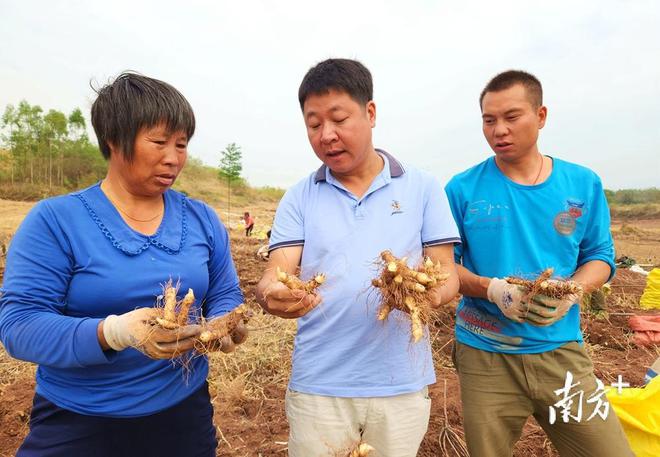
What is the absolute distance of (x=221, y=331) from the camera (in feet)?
4.70

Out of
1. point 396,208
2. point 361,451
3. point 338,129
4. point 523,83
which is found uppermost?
point 523,83

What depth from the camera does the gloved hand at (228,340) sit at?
4.70 feet

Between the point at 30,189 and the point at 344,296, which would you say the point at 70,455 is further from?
the point at 30,189

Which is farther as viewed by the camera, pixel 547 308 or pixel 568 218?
pixel 568 218

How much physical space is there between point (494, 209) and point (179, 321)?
1.41 m

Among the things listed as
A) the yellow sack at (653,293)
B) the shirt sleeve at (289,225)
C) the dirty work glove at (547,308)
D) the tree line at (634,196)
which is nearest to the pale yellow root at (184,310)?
the shirt sleeve at (289,225)

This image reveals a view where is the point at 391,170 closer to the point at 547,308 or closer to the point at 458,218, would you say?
the point at 458,218

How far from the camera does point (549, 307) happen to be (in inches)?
71.0

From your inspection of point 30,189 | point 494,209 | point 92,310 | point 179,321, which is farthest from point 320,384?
point 30,189

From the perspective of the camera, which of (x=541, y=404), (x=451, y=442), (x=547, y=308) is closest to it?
(x=547, y=308)

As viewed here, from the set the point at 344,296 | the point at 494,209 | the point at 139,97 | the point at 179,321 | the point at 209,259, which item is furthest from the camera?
the point at 494,209

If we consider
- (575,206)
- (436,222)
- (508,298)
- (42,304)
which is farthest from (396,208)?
(42,304)

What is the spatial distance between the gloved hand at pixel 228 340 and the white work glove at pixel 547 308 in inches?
43.5

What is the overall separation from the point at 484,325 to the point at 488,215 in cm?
49
